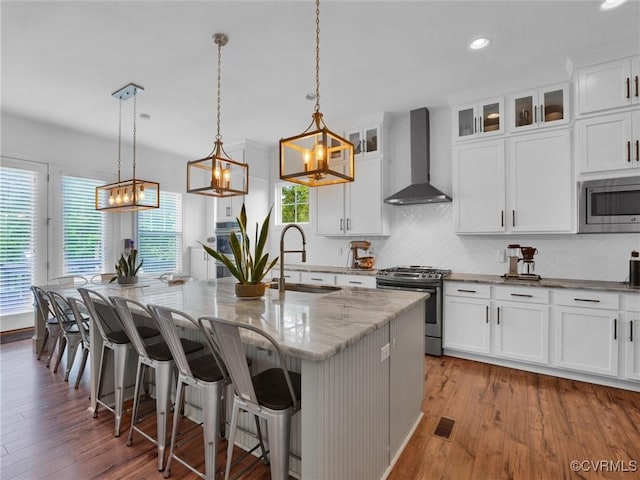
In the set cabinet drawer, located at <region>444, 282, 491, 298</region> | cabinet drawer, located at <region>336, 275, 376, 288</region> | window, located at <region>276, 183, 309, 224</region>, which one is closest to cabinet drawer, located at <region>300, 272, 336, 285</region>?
cabinet drawer, located at <region>336, 275, 376, 288</region>

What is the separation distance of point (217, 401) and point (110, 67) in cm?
326

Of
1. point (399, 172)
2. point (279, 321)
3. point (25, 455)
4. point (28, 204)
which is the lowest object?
point (25, 455)

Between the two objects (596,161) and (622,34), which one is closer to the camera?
(622,34)

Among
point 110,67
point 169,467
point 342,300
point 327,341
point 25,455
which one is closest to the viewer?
point 327,341

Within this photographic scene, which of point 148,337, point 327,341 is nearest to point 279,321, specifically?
A: point 327,341

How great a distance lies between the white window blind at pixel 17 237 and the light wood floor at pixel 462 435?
71.6 inches

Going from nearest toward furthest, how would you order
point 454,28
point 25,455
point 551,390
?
point 25,455 → point 454,28 → point 551,390

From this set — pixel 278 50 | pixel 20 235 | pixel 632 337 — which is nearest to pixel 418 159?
pixel 278 50

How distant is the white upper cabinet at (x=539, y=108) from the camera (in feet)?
10.6

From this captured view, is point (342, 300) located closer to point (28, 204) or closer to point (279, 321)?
point (279, 321)

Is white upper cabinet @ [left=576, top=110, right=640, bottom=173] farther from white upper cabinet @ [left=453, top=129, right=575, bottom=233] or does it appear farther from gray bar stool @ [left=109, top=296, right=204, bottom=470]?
gray bar stool @ [left=109, top=296, right=204, bottom=470]

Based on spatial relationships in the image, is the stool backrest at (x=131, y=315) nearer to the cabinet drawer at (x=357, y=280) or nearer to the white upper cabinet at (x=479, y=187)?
the cabinet drawer at (x=357, y=280)

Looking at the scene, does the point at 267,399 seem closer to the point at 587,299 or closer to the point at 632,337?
the point at 587,299

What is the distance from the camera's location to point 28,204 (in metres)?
4.43
